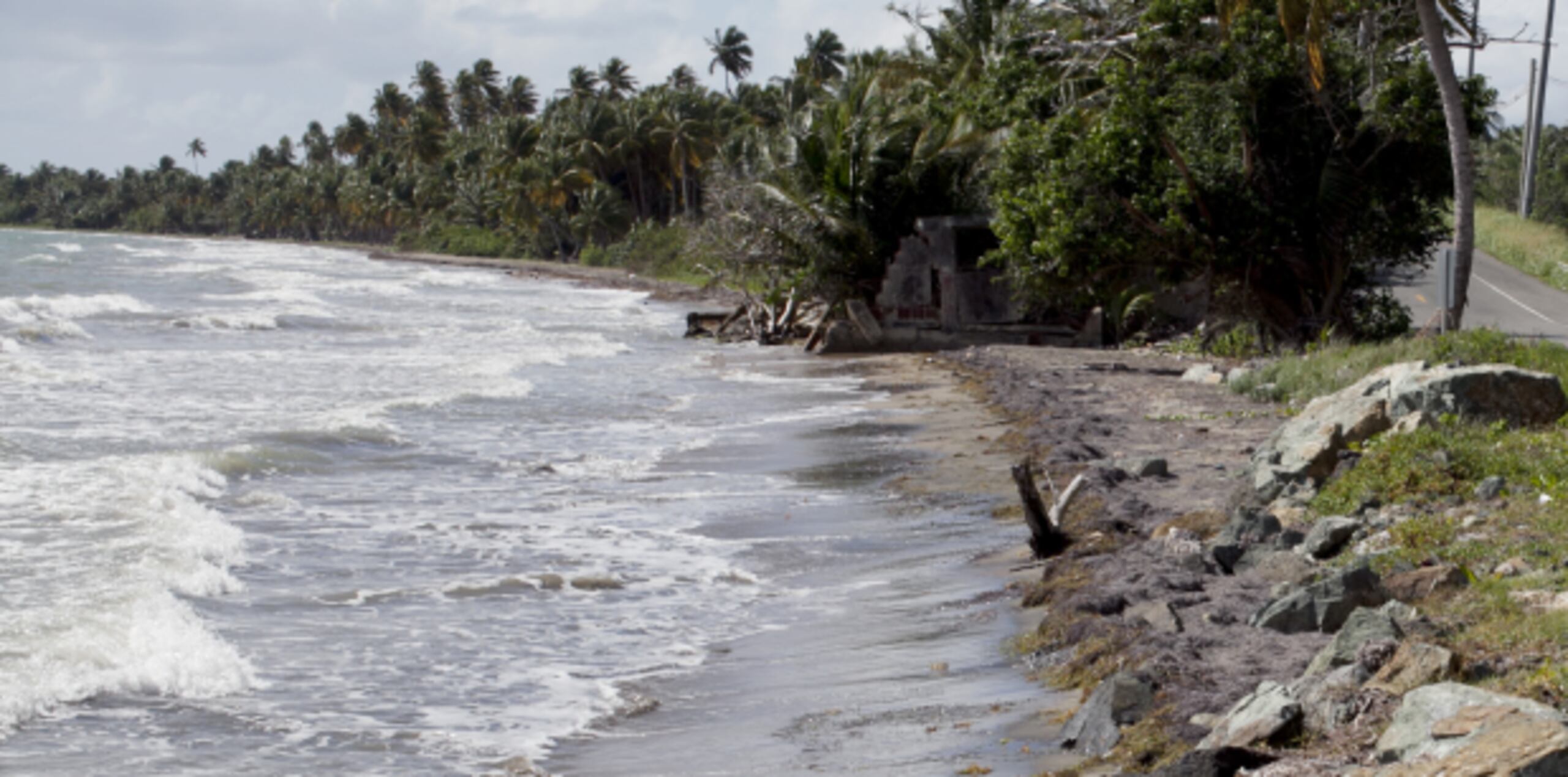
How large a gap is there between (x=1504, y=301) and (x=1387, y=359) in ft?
75.6

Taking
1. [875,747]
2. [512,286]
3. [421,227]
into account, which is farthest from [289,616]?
[421,227]

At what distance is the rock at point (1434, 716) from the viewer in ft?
15.6

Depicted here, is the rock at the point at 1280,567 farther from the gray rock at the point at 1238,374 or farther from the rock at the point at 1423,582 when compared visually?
the gray rock at the point at 1238,374

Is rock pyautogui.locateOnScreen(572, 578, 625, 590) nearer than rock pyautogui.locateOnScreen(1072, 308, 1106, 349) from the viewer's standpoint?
Yes

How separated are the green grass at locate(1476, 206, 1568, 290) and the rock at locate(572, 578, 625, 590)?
126 feet

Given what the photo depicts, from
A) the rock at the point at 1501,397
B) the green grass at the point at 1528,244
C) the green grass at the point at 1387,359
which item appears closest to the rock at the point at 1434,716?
the rock at the point at 1501,397

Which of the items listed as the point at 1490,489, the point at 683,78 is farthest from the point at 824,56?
the point at 1490,489

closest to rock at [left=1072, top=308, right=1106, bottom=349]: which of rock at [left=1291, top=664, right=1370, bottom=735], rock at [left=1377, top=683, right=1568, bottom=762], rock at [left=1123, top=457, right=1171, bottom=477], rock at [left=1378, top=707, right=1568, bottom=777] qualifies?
rock at [left=1123, top=457, right=1171, bottom=477]

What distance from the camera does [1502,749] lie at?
14.8 feet

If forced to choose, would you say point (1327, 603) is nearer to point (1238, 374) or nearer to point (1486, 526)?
point (1486, 526)

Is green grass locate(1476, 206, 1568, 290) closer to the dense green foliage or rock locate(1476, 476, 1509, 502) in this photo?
the dense green foliage

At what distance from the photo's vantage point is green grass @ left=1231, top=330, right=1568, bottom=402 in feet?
48.2

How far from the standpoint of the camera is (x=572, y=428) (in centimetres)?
2012

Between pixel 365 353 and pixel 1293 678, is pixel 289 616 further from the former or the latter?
pixel 365 353
